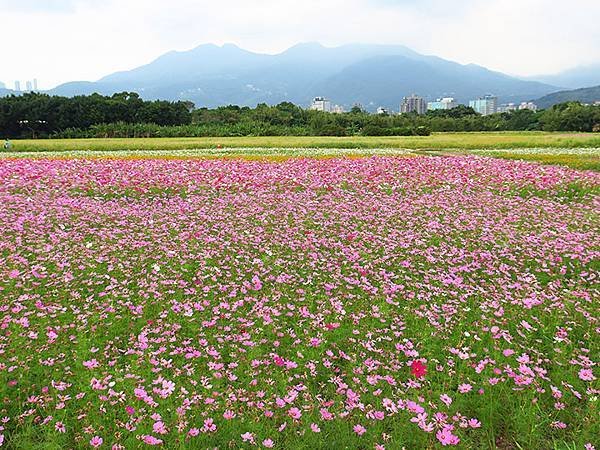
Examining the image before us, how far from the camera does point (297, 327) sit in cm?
490

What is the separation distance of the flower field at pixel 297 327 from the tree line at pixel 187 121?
44.9m

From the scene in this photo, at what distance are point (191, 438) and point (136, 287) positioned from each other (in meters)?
2.96


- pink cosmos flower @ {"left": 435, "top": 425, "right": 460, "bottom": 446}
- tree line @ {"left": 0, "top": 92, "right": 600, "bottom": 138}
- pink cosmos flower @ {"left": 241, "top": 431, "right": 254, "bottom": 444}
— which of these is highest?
tree line @ {"left": 0, "top": 92, "right": 600, "bottom": 138}

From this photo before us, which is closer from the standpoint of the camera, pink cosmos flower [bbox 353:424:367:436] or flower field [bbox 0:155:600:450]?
pink cosmos flower [bbox 353:424:367:436]

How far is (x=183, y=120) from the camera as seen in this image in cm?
6419

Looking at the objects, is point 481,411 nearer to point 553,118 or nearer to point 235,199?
point 235,199

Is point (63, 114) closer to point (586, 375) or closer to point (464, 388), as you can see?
point (464, 388)

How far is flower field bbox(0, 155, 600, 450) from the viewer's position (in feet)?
11.5

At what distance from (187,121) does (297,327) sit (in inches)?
2507

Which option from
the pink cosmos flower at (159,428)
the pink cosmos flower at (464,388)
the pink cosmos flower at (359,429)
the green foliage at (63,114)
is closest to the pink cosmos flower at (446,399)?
the pink cosmos flower at (464,388)

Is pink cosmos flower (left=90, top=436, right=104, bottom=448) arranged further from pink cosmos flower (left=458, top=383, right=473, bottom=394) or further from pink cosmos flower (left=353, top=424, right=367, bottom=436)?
pink cosmos flower (left=458, top=383, right=473, bottom=394)

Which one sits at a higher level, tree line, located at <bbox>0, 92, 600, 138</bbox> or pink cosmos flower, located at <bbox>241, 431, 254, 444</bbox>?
tree line, located at <bbox>0, 92, 600, 138</bbox>

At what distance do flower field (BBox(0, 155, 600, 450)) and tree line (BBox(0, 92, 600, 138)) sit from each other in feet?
147

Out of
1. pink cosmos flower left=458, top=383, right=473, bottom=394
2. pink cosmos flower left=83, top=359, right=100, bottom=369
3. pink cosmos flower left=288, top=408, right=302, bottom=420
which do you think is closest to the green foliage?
pink cosmos flower left=83, top=359, right=100, bottom=369
